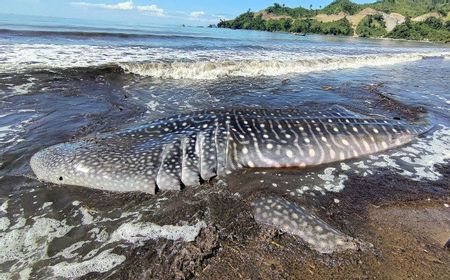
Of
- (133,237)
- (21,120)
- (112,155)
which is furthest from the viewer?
(21,120)

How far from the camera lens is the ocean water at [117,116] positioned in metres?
3.64

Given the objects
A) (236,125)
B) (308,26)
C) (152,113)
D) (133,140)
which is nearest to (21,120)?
(152,113)

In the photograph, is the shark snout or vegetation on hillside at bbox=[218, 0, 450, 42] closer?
the shark snout

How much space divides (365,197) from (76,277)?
143 inches

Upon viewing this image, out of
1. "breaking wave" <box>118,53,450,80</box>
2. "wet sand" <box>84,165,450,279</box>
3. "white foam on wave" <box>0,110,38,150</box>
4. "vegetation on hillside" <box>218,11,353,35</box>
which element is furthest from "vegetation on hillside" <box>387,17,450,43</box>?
"white foam on wave" <box>0,110,38,150</box>

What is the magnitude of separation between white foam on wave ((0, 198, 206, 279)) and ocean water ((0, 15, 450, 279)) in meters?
0.01

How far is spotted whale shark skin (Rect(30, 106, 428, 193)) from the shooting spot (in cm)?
462

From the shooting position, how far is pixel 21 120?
23.6 feet

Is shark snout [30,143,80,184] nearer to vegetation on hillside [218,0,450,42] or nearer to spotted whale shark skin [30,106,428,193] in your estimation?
spotted whale shark skin [30,106,428,193]

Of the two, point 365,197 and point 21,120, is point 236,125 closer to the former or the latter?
point 365,197

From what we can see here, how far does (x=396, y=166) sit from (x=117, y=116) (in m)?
5.81

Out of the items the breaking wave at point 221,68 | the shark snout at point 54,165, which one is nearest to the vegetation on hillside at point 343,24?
the breaking wave at point 221,68

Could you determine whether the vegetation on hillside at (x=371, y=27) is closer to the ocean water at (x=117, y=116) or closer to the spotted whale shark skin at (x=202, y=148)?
the ocean water at (x=117, y=116)

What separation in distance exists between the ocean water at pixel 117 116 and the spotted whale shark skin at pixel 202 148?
0.64 feet
